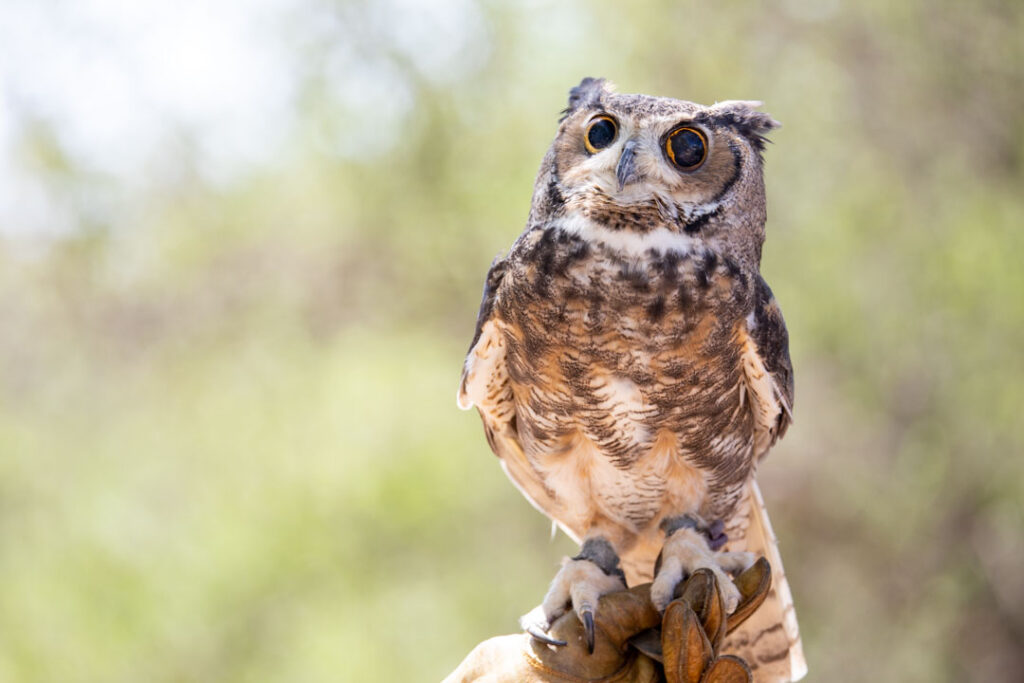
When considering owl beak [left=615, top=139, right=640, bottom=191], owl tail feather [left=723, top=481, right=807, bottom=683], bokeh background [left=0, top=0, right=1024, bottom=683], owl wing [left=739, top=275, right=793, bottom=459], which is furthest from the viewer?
bokeh background [left=0, top=0, right=1024, bottom=683]

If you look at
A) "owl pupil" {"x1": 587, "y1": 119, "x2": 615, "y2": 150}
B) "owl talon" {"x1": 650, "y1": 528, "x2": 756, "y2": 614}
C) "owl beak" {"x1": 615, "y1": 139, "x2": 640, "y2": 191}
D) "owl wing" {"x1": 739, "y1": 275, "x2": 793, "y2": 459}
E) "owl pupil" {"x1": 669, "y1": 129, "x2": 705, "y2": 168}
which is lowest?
"owl talon" {"x1": 650, "y1": 528, "x2": 756, "y2": 614}

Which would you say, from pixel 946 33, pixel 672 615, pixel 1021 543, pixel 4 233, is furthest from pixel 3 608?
pixel 946 33

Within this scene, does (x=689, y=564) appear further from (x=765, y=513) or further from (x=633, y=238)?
(x=633, y=238)

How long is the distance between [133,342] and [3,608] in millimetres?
1337

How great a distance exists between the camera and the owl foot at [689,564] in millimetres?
1204

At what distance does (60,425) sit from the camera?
3.85 m

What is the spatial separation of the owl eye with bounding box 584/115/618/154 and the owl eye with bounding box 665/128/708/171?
0.08 meters

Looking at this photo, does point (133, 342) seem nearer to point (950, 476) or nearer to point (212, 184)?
point (212, 184)

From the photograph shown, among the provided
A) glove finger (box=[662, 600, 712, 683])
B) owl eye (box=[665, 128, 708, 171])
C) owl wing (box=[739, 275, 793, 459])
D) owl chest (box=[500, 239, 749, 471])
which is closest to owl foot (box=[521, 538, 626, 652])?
glove finger (box=[662, 600, 712, 683])

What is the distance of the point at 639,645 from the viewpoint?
3.96 ft

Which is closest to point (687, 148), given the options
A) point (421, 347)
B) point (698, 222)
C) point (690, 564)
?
A: point (698, 222)

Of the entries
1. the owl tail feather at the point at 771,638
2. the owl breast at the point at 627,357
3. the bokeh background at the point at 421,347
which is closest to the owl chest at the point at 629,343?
the owl breast at the point at 627,357

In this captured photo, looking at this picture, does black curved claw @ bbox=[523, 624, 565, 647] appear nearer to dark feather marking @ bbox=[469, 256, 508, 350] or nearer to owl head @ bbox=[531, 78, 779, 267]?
dark feather marking @ bbox=[469, 256, 508, 350]

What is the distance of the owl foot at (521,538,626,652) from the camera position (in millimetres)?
1208
